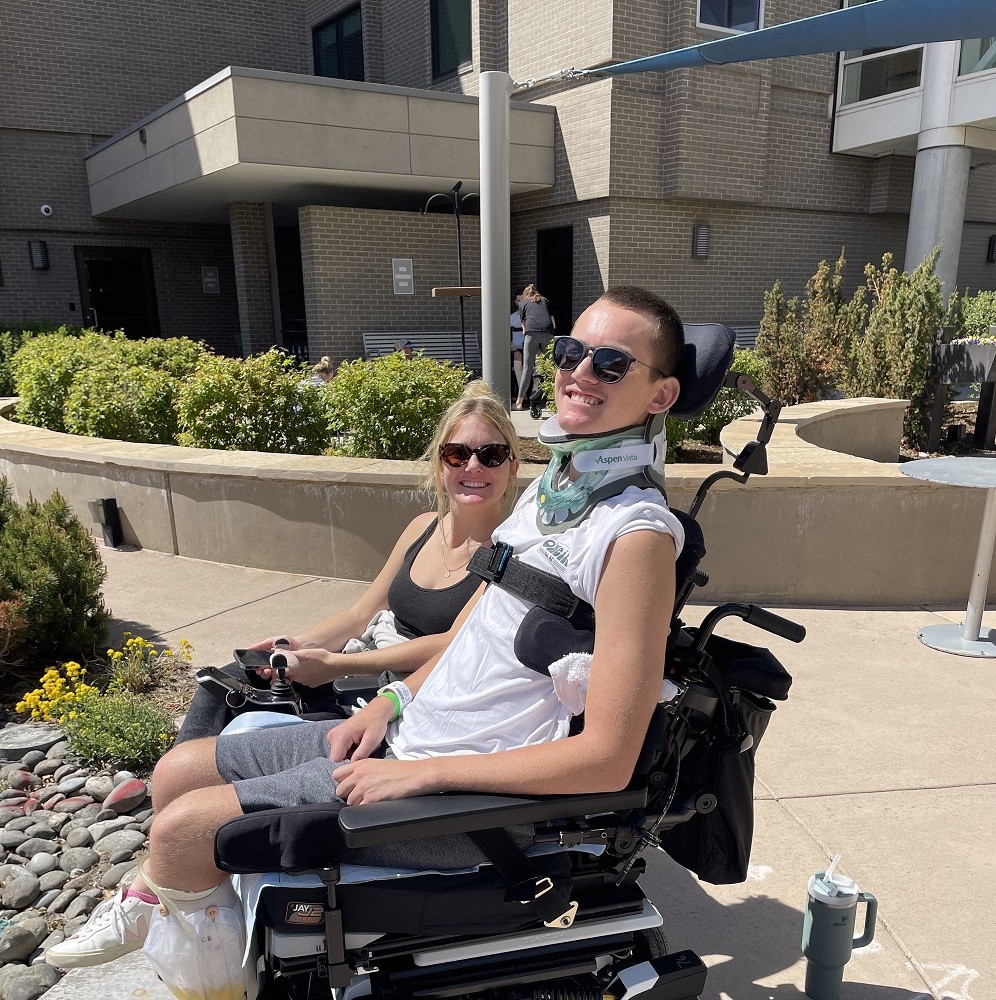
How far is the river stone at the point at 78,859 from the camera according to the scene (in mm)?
2736

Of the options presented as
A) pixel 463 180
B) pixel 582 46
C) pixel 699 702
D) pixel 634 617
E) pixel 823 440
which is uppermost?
pixel 582 46

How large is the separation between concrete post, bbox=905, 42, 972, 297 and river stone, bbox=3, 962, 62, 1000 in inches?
639

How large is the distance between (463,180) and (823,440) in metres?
8.89

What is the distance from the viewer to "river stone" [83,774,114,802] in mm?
3098

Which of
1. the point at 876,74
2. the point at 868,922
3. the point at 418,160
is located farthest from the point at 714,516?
the point at 876,74

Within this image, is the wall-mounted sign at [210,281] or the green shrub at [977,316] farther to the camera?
the wall-mounted sign at [210,281]

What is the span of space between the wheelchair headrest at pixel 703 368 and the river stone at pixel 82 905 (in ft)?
7.42

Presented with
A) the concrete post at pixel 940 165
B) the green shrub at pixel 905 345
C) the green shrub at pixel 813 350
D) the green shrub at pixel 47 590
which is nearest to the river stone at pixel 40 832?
the green shrub at pixel 47 590

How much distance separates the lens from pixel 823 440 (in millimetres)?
7379

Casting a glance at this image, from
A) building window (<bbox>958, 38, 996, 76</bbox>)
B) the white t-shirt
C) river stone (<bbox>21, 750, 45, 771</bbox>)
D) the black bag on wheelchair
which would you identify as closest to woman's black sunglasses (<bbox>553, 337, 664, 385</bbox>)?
the white t-shirt

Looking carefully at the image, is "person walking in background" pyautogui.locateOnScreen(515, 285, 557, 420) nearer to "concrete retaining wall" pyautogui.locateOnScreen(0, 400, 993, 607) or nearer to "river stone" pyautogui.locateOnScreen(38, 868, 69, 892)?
"concrete retaining wall" pyautogui.locateOnScreen(0, 400, 993, 607)

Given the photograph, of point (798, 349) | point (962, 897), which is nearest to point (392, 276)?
point (798, 349)

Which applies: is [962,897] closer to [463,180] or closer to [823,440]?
[823,440]

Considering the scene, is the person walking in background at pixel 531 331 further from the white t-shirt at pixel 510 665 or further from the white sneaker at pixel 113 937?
the white sneaker at pixel 113 937
